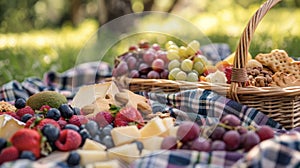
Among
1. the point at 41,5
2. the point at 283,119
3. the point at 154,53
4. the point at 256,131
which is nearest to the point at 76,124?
the point at 256,131

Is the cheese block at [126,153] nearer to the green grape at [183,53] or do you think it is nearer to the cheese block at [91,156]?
the cheese block at [91,156]

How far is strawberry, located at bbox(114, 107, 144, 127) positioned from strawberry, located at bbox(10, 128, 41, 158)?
347mm

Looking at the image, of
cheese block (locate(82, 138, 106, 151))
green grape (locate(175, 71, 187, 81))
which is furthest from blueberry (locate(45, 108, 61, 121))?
green grape (locate(175, 71, 187, 81))

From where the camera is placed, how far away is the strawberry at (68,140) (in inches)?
57.7

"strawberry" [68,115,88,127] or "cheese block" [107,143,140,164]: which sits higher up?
"strawberry" [68,115,88,127]

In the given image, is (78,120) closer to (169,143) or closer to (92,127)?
(92,127)

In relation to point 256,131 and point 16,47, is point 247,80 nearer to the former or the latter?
point 256,131

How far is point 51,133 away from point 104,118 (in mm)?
311

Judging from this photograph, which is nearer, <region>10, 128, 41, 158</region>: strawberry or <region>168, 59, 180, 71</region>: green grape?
<region>10, 128, 41, 158</region>: strawberry

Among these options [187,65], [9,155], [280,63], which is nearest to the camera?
[9,155]

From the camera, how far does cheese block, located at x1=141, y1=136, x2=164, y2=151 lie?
149 cm

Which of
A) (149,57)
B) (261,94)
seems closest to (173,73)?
(149,57)

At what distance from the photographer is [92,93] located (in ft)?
6.73

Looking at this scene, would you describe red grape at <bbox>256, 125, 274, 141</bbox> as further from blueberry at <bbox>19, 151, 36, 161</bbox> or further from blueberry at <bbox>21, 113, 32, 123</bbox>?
blueberry at <bbox>21, 113, 32, 123</bbox>
